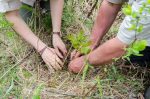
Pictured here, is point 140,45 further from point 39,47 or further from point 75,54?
point 39,47

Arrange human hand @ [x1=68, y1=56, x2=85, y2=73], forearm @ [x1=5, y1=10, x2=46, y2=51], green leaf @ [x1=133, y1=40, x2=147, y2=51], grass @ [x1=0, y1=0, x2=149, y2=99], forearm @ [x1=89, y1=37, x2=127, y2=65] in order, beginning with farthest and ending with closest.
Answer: forearm @ [x1=5, y1=10, x2=46, y2=51] < human hand @ [x1=68, y1=56, x2=85, y2=73] < grass @ [x1=0, y1=0, x2=149, y2=99] < forearm @ [x1=89, y1=37, x2=127, y2=65] < green leaf @ [x1=133, y1=40, x2=147, y2=51]

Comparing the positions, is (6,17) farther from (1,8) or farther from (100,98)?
(100,98)

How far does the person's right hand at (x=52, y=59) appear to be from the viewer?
2248mm

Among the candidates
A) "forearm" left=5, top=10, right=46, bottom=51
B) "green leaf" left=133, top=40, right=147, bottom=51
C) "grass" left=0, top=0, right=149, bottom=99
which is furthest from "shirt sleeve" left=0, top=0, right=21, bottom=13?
"green leaf" left=133, top=40, right=147, bottom=51

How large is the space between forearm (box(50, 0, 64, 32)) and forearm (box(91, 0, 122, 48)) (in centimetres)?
28

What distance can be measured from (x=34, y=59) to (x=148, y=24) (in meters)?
0.93

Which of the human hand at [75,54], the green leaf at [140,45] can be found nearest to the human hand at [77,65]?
the human hand at [75,54]

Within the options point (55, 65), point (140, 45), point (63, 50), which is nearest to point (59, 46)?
point (63, 50)

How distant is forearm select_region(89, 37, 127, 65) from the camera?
6.14ft

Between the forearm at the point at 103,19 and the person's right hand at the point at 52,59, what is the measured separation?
0.24 metres

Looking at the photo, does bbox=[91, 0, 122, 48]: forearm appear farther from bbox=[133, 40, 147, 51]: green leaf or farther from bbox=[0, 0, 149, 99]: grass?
bbox=[133, 40, 147, 51]: green leaf

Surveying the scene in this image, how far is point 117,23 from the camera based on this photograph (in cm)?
271

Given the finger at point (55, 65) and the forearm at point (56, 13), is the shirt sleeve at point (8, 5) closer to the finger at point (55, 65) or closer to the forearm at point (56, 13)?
the forearm at point (56, 13)

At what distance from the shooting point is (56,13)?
96.9 inches
